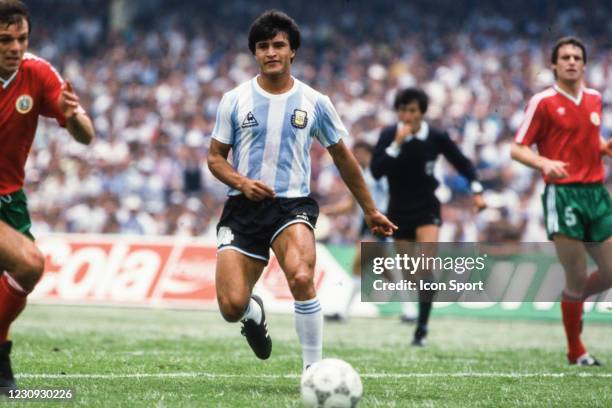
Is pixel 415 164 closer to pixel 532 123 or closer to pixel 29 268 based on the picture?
pixel 532 123

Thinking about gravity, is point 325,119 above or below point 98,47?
above

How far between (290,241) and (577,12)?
22.8 meters

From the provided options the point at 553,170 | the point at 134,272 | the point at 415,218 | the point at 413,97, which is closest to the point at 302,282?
the point at 553,170

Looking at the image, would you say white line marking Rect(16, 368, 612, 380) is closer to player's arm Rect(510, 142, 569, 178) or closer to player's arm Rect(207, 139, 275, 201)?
player's arm Rect(510, 142, 569, 178)

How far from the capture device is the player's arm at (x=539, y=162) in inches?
343

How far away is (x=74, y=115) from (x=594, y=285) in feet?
16.5

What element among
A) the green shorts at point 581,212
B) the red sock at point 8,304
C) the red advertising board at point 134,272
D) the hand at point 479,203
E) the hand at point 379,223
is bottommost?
the red advertising board at point 134,272

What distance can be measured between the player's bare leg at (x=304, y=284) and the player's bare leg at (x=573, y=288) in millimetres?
3076

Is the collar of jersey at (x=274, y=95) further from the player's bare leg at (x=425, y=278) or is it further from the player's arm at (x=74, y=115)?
the player's bare leg at (x=425, y=278)

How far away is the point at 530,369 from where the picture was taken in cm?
945

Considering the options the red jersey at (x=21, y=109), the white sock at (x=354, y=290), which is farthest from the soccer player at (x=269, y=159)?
the white sock at (x=354, y=290)

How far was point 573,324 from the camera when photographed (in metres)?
9.83

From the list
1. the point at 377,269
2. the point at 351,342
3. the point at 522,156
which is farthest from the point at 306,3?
the point at 522,156

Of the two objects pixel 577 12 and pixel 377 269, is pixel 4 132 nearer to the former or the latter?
pixel 377 269
